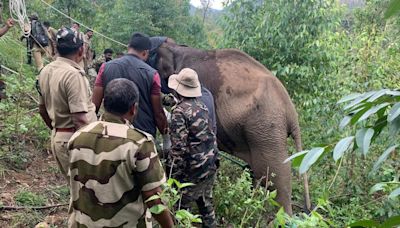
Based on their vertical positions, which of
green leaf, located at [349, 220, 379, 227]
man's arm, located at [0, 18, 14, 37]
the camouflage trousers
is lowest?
the camouflage trousers

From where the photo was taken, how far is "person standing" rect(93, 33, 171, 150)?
4.14m

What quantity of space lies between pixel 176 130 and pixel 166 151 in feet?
2.07

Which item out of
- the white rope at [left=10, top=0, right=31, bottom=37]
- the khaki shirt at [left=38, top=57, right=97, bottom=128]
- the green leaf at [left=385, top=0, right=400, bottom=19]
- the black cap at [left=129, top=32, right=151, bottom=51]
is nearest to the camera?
the green leaf at [left=385, top=0, right=400, bottom=19]

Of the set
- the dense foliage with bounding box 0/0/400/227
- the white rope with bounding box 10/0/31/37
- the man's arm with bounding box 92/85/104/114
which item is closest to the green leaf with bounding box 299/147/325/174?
the man's arm with bounding box 92/85/104/114

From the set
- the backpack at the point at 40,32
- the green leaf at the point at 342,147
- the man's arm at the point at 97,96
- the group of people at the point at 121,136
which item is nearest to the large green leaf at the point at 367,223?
the green leaf at the point at 342,147

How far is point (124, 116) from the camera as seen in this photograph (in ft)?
8.54

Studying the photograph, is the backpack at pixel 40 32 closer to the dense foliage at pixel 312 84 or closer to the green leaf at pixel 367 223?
the dense foliage at pixel 312 84

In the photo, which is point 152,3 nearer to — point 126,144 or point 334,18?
point 334,18

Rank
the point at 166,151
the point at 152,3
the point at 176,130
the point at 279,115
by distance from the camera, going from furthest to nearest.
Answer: the point at 152,3
the point at 279,115
the point at 166,151
the point at 176,130

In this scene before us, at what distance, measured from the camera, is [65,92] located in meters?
3.40

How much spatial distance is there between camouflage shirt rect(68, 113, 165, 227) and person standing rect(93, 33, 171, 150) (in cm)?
157

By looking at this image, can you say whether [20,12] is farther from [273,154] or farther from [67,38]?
[273,154]

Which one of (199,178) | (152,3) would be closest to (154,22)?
(152,3)

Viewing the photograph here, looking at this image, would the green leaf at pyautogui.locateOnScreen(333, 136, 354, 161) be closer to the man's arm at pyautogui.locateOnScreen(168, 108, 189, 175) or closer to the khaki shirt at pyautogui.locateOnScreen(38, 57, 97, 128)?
the khaki shirt at pyautogui.locateOnScreen(38, 57, 97, 128)
